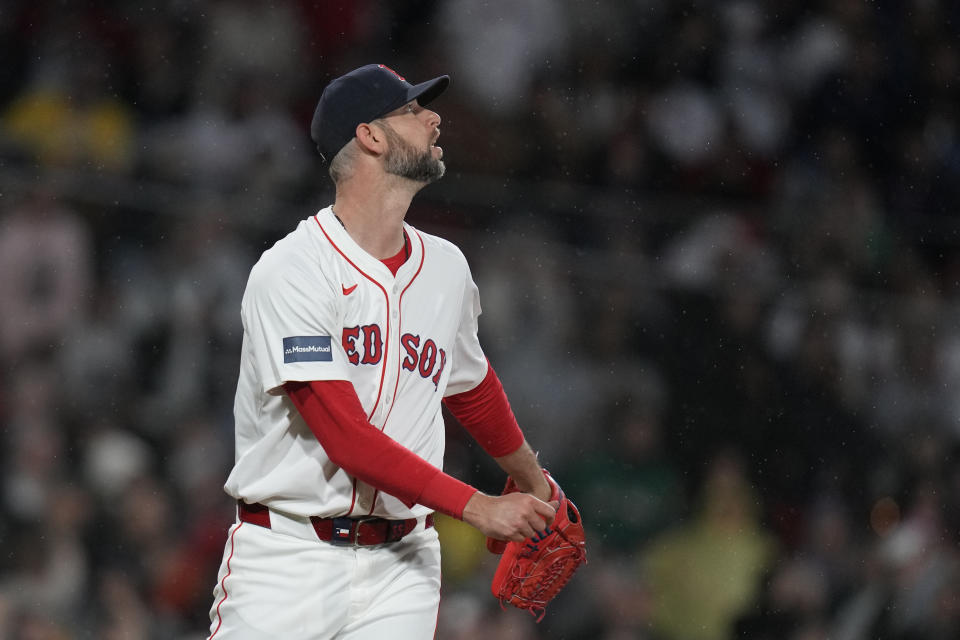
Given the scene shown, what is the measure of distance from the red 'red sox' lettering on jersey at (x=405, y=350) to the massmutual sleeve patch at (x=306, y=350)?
0.08 m

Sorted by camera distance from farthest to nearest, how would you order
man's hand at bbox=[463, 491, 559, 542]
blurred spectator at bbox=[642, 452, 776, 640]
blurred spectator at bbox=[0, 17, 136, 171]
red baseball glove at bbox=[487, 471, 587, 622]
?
1. blurred spectator at bbox=[0, 17, 136, 171]
2. blurred spectator at bbox=[642, 452, 776, 640]
3. red baseball glove at bbox=[487, 471, 587, 622]
4. man's hand at bbox=[463, 491, 559, 542]

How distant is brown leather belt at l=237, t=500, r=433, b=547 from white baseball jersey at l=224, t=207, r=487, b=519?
1.0 inches

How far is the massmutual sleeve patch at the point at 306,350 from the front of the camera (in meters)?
2.26

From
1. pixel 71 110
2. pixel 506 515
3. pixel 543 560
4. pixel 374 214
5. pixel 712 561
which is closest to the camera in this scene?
pixel 506 515

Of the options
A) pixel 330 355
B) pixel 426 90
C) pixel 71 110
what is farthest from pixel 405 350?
pixel 71 110

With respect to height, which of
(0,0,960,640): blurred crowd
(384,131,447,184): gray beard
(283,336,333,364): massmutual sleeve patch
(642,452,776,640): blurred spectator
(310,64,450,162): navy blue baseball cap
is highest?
(310,64,450,162): navy blue baseball cap

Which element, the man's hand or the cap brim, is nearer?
the man's hand

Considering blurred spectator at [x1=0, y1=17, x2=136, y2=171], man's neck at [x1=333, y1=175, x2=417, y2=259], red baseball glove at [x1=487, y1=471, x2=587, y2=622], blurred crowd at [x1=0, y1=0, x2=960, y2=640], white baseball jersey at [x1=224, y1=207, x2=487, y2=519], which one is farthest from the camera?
blurred spectator at [x1=0, y1=17, x2=136, y2=171]

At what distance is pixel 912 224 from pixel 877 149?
0.67 metres

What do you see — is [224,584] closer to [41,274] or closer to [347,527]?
[347,527]

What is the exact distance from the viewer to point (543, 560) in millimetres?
2611

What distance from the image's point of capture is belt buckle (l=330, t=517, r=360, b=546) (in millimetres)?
2396

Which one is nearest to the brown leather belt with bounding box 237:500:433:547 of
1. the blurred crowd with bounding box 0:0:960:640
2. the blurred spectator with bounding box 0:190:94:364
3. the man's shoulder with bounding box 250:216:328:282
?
the man's shoulder with bounding box 250:216:328:282

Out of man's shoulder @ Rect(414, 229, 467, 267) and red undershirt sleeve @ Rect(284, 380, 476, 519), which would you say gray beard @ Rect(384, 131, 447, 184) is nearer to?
man's shoulder @ Rect(414, 229, 467, 267)
